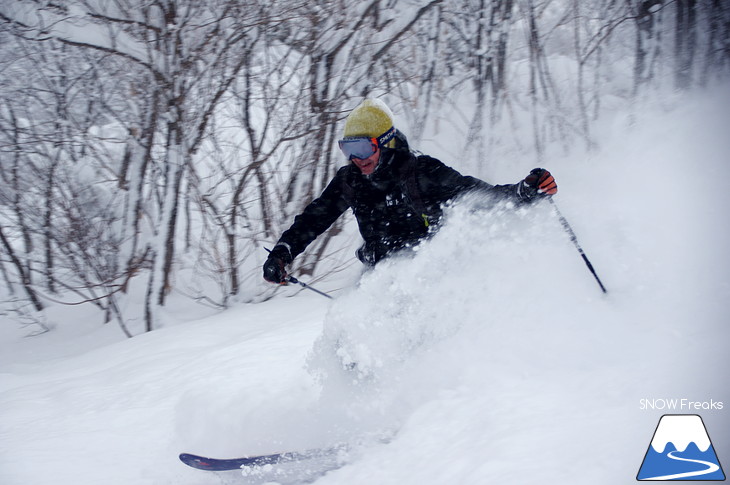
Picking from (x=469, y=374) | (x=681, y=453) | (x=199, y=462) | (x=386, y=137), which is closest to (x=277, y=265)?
(x=386, y=137)

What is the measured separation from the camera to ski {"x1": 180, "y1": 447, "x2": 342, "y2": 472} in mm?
2377

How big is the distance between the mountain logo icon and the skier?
1.23m

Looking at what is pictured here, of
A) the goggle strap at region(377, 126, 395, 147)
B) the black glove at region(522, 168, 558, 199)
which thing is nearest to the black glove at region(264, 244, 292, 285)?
the goggle strap at region(377, 126, 395, 147)

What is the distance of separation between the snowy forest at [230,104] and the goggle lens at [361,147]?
3953 mm

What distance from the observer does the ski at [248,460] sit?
7.80 feet

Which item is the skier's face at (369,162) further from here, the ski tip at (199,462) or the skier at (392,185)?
the ski tip at (199,462)

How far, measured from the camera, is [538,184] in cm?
243

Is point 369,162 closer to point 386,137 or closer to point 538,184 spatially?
point 386,137

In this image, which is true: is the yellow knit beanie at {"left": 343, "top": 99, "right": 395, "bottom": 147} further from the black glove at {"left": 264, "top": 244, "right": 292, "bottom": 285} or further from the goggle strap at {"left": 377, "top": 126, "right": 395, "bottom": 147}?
the black glove at {"left": 264, "top": 244, "right": 292, "bottom": 285}

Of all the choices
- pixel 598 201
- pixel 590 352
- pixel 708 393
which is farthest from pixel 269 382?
pixel 598 201

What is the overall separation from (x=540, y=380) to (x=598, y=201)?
8.85 feet

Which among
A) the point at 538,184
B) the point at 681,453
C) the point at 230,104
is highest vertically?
the point at 230,104

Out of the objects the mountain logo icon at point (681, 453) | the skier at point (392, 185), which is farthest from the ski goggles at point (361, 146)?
the mountain logo icon at point (681, 453)

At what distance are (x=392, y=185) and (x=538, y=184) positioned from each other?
2.50 ft
